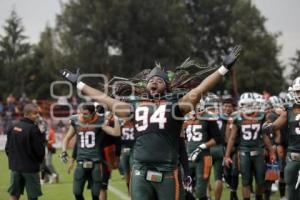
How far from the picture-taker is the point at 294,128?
28.0ft

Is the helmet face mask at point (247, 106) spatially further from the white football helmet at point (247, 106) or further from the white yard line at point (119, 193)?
the white yard line at point (119, 193)

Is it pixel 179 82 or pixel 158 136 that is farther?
pixel 179 82

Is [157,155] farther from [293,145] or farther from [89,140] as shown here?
[89,140]

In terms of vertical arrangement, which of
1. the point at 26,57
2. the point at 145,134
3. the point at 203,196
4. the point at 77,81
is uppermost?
the point at 26,57

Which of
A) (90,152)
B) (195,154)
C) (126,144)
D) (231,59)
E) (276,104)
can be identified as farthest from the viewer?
(276,104)

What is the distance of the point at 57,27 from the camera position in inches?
1861

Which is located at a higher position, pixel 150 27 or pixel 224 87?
pixel 150 27

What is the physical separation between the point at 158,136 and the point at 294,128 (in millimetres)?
2988

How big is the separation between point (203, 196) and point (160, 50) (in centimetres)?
3757

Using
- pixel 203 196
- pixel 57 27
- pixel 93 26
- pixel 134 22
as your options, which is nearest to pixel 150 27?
pixel 134 22

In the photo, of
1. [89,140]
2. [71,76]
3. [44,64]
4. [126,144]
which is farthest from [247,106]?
[44,64]

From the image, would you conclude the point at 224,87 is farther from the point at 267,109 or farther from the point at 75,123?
the point at 75,123

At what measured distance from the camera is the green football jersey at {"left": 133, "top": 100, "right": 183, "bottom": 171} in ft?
20.3

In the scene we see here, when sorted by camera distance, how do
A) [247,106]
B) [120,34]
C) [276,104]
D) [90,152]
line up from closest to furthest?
[90,152], [247,106], [276,104], [120,34]
